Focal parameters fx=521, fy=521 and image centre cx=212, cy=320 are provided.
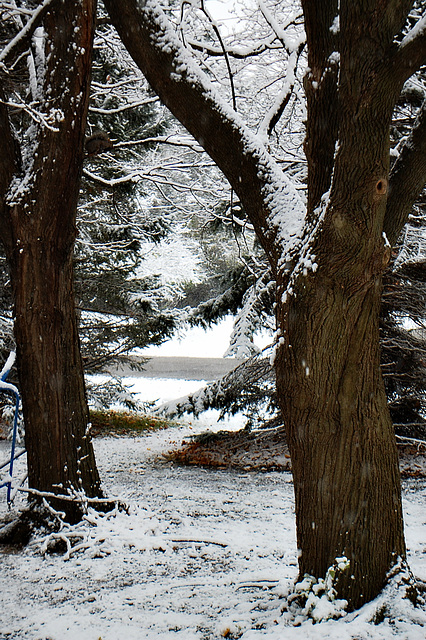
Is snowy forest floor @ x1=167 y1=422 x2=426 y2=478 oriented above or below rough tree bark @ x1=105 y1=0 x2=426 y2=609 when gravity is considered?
below

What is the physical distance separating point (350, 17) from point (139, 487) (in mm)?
4671

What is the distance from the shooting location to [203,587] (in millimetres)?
3148

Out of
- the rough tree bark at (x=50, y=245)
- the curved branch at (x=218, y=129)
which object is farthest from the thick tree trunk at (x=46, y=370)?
the curved branch at (x=218, y=129)

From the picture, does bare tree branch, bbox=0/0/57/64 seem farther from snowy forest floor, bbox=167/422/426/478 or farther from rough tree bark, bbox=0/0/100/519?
snowy forest floor, bbox=167/422/426/478

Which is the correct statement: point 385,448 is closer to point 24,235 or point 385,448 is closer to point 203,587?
point 203,587

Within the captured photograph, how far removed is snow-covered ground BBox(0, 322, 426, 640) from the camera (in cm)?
257

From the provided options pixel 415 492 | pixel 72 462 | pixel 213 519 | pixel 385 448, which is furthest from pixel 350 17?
Result: pixel 415 492

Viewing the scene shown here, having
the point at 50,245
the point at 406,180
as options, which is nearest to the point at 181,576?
the point at 50,245

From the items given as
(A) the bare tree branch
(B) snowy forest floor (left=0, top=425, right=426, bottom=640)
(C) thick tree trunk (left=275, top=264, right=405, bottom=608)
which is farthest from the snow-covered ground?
(A) the bare tree branch

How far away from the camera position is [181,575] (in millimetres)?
3336

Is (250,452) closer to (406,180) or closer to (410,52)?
(406,180)

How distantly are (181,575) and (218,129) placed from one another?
2754 millimetres

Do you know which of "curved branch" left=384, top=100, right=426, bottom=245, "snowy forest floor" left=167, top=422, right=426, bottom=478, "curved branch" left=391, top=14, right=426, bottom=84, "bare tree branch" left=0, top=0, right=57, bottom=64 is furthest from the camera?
"snowy forest floor" left=167, top=422, right=426, bottom=478

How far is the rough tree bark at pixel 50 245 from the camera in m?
3.92
